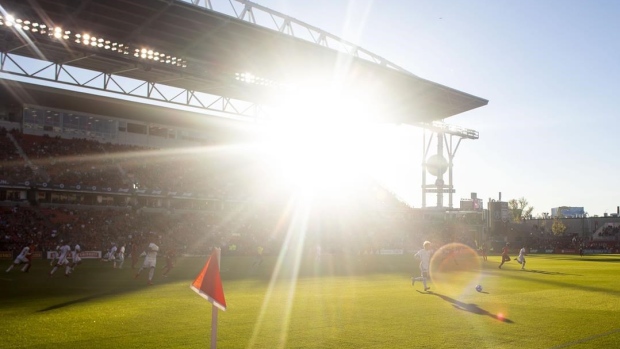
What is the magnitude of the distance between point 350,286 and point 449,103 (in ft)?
125

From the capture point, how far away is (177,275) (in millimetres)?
30234

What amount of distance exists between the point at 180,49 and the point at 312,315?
1173 inches

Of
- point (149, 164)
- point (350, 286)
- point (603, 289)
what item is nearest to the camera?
point (603, 289)

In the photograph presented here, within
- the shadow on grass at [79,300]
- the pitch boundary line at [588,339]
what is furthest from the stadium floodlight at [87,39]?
the pitch boundary line at [588,339]

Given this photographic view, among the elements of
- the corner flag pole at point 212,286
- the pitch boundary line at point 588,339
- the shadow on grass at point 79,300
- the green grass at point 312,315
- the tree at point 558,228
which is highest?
the tree at point 558,228

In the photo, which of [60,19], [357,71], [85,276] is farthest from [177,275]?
[357,71]

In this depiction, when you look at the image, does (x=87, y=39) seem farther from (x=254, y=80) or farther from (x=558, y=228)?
(x=558, y=228)

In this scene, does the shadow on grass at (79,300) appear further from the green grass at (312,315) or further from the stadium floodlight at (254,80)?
the stadium floodlight at (254,80)

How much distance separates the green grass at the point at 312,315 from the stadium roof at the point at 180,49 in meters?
17.0

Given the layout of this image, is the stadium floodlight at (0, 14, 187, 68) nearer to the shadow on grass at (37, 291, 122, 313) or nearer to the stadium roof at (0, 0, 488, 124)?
the stadium roof at (0, 0, 488, 124)

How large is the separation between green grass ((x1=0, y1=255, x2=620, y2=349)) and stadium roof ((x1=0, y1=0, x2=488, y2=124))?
1700 centimetres

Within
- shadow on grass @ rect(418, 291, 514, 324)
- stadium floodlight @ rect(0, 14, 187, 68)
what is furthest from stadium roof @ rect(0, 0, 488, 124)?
shadow on grass @ rect(418, 291, 514, 324)

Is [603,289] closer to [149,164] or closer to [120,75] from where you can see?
[120,75]

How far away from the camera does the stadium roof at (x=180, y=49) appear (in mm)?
34000
